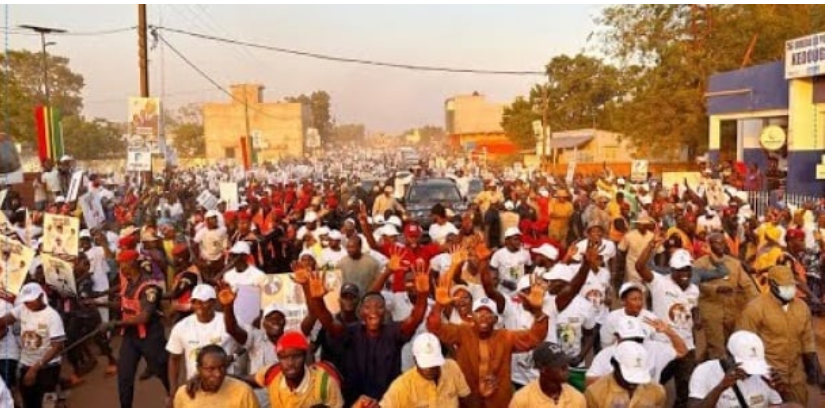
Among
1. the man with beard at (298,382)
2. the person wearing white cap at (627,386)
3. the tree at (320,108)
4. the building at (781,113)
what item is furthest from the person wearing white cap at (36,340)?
the tree at (320,108)

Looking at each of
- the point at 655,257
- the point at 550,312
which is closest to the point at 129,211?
the point at 655,257

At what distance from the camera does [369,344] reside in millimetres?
5570

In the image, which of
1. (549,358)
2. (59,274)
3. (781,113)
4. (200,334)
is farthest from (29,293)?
(781,113)

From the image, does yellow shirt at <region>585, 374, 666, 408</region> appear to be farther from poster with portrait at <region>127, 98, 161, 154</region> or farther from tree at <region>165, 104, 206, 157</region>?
tree at <region>165, 104, 206, 157</region>

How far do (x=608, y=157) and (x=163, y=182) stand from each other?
28232 millimetres

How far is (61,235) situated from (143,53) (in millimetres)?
11285

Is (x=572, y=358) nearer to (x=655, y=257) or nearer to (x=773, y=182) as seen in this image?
(x=655, y=257)

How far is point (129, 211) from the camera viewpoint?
16.0 meters

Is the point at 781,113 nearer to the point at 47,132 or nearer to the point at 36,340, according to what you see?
the point at 47,132

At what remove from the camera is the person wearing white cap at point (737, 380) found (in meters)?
4.87

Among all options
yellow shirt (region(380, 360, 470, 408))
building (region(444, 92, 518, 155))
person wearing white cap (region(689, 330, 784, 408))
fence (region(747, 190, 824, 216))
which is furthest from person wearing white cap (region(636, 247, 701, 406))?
building (region(444, 92, 518, 155))

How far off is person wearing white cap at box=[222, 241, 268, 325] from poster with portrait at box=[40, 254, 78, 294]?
A: 5.65ft

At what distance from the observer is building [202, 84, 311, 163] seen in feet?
263

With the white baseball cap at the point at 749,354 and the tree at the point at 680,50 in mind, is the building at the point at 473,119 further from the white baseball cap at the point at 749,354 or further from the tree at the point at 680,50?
the white baseball cap at the point at 749,354
